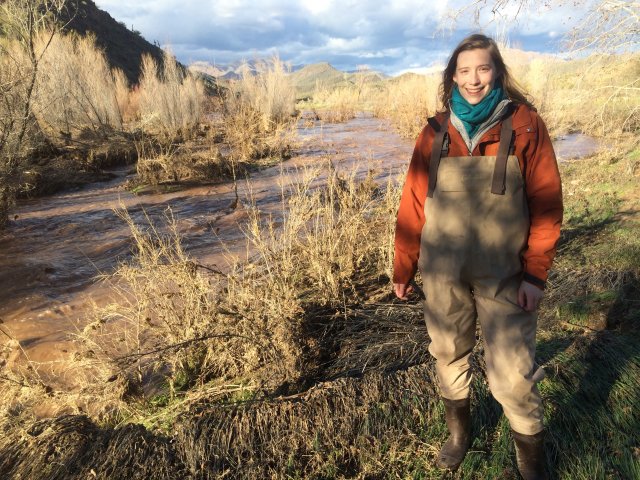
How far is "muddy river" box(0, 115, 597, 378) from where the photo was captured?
4180mm

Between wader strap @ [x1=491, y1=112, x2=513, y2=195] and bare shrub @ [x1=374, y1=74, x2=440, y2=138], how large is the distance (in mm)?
13195

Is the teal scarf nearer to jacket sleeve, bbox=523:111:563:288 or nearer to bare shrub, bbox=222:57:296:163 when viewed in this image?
jacket sleeve, bbox=523:111:563:288

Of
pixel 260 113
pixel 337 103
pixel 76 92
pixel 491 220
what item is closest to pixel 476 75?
pixel 491 220

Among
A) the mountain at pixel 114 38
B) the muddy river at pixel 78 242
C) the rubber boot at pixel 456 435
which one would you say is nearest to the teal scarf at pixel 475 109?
the rubber boot at pixel 456 435

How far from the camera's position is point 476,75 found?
5.37ft

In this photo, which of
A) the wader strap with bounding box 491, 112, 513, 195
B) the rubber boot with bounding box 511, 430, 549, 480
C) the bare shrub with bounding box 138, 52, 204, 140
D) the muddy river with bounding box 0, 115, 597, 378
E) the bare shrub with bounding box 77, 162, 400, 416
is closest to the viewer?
the wader strap with bounding box 491, 112, 513, 195

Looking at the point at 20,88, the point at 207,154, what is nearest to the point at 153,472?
the point at 20,88

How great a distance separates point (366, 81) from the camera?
2277cm

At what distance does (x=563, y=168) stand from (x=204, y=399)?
9017 millimetres

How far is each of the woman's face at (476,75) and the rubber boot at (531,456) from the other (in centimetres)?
139

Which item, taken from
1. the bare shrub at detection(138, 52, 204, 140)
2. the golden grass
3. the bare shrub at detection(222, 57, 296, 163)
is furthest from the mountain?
the golden grass

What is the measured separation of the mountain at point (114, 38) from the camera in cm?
3531

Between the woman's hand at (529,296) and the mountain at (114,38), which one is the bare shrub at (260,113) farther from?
the mountain at (114,38)

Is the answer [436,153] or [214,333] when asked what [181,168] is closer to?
[214,333]
